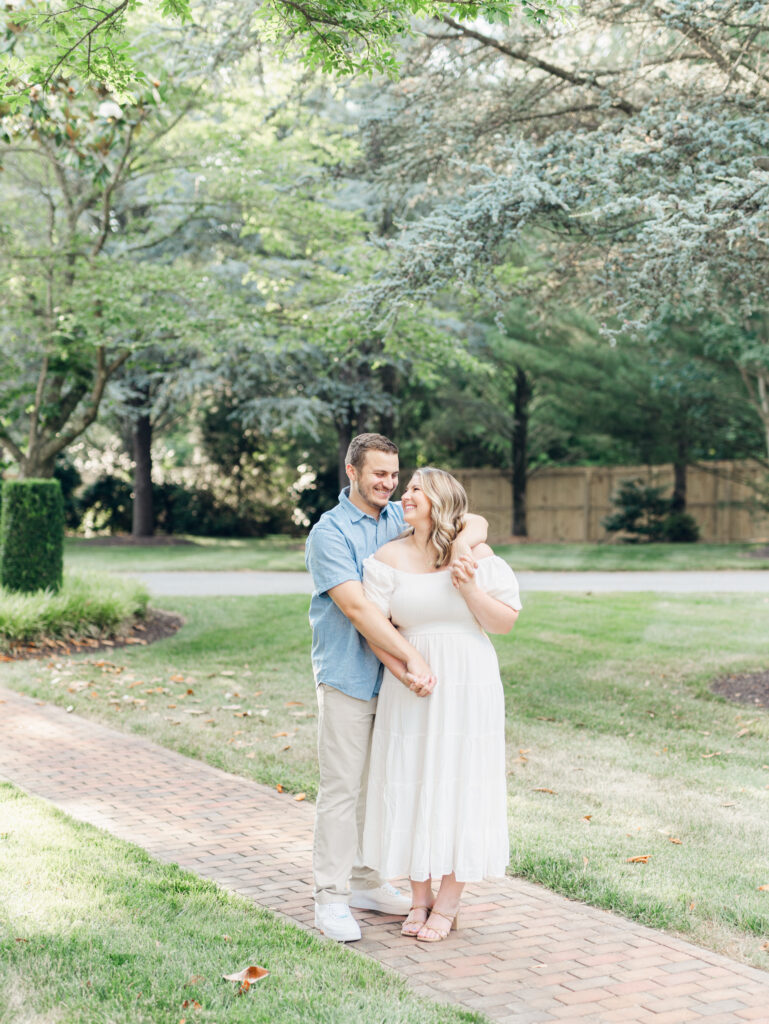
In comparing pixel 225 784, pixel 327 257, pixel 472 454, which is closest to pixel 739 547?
pixel 472 454

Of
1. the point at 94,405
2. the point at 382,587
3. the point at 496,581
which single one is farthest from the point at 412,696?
the point at 94,405

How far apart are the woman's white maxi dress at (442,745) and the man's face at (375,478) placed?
27 centimetres

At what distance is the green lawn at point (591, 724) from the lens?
186 inches

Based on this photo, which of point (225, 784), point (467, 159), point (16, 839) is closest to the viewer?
point (16, 839)

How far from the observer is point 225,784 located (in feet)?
20.8

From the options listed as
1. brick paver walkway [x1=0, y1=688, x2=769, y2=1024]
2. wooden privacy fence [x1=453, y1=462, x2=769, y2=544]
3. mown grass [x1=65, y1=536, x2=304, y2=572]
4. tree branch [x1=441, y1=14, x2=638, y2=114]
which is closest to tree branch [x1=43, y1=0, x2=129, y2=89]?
brick paver walkway [x1=0, y1=688, x2=769, y2=1024]

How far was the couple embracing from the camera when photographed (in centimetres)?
392

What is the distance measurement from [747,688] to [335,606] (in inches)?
232

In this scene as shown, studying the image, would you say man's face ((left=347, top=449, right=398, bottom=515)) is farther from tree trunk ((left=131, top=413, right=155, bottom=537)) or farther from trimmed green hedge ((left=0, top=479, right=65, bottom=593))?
tree trunk ((left=131, top=413, right=155, bottom=537))

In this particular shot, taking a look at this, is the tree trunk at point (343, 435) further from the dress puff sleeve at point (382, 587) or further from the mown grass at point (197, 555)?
the dress puff sleeve at point (382, 587)

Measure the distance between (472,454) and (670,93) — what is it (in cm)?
2121

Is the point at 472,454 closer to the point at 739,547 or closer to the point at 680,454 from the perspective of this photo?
the point at 680,454

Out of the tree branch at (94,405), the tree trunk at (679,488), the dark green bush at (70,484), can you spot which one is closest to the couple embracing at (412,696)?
the tree branch at (94,405)

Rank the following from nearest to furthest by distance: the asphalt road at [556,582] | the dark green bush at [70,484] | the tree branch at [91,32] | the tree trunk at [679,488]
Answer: the tree branch at [91,32], the asphalt road at [556,582], the tree trunk at [679,488], the dark green bush at [70,484]
